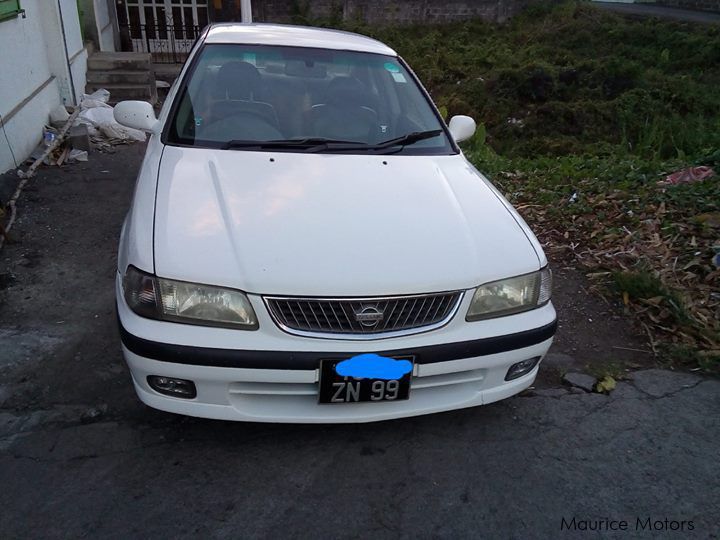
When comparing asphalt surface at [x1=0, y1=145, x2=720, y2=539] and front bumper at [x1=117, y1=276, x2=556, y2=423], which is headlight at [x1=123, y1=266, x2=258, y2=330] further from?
asphalt surface at [x1=0, y1=145, x2=720, y2=539]

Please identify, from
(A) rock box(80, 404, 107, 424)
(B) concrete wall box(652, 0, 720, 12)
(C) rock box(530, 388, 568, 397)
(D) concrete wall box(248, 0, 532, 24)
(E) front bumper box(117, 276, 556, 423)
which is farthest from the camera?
(B) concrete wall box(652, 0, 720, 12)

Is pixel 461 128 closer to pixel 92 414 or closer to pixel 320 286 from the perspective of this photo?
pixel 320 286

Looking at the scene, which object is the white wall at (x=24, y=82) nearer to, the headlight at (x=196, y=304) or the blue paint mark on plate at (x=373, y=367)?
the headlight at (x=196, y=304)

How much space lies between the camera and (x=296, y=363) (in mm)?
2139

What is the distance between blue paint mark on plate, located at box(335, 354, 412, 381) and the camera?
217 cm

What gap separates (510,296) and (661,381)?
130 centimetres

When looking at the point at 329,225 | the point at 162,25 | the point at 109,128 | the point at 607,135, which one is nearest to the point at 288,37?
the point at 329,225

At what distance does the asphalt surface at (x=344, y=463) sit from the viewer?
2.18m

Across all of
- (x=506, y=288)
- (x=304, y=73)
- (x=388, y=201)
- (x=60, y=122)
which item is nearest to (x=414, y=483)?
(x=506, y=288)

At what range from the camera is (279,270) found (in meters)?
2.19

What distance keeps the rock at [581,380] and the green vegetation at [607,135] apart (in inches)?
21.7

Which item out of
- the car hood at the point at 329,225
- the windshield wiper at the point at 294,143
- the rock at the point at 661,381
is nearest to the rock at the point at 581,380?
the rock at the point at 661,381

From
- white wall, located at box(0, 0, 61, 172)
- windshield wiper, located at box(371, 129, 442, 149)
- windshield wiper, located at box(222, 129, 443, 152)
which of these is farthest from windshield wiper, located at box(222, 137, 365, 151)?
white wall, located at box(0, 0, 61, 172)

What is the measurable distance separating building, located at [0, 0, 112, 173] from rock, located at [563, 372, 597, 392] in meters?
4.77
